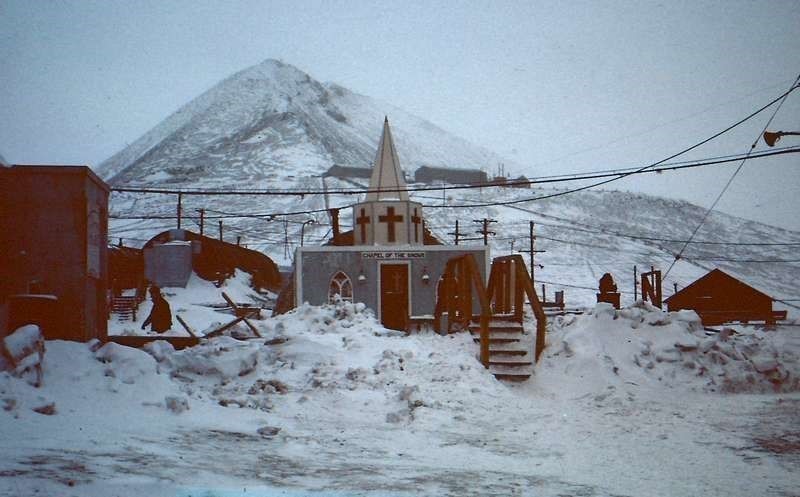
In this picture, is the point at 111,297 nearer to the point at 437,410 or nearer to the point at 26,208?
the point at 26,208

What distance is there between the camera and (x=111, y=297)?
36000 mm

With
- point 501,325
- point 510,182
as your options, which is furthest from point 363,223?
point 510,182

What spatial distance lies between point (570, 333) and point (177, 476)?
10038mm

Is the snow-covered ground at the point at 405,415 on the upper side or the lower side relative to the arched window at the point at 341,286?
lower

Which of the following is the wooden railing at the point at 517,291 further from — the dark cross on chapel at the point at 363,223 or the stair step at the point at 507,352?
the dark cross on chapel at the point at 363,223

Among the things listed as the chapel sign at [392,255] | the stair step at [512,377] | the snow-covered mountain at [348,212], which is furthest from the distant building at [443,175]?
the stair step at [512,377]

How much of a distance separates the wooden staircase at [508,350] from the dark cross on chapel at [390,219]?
575 inches

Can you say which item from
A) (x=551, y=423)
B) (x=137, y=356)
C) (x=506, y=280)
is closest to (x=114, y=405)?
(x=137, y=356)

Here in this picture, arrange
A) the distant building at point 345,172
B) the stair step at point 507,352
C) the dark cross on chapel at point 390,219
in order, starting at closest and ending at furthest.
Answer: the stair step at point 507,352 → the dark cross on chapel at point 390,219 → the distant building at point 345,172

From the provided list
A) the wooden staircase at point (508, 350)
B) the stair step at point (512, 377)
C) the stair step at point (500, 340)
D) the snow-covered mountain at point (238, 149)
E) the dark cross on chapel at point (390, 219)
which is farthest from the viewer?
the snow-covered mountain at point (238, 149)

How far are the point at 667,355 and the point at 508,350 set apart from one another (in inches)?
115

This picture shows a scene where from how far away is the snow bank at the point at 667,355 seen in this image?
12.5 m

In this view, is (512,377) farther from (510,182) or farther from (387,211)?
(510,182)

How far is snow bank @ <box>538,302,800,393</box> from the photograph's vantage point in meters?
12.5
